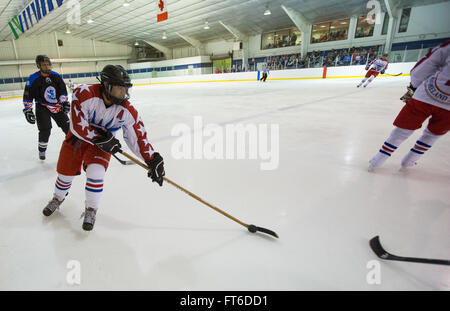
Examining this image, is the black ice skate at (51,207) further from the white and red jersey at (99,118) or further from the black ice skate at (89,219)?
the white and red jersey at (99,118)

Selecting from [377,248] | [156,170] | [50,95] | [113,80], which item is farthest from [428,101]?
[50,95]

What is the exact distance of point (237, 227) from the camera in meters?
1.47

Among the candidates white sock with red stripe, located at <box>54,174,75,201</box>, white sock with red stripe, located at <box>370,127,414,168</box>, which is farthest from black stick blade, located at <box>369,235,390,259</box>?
white sock with red stripe, located at <box>54,174,75,201</box>

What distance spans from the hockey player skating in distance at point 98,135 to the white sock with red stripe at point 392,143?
1979 millimetres

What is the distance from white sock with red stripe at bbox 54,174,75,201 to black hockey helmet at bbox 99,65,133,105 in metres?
0.63

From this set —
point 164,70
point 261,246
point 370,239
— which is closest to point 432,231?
point 370,239

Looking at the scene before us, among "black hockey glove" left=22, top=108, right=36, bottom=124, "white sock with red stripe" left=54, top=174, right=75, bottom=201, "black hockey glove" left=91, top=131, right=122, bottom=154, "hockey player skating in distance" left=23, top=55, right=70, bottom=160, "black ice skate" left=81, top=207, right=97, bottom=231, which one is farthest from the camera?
"black hockey glove" left=22, top=108, right=36, bottom=124

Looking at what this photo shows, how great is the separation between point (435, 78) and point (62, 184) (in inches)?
114

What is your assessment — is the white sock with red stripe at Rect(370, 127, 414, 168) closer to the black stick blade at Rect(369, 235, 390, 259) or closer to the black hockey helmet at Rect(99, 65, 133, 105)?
the black stick blade at Rect(369, 235, 390, 259)

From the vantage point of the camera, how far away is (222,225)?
4.87ft

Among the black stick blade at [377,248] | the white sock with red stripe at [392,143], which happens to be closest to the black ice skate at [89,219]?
the black stick blade at [377,248]

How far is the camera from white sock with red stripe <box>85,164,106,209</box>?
140 centimetres

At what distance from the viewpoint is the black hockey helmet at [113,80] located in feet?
4.35

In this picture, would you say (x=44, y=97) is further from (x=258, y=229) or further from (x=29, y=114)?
(x=258, y=229)
